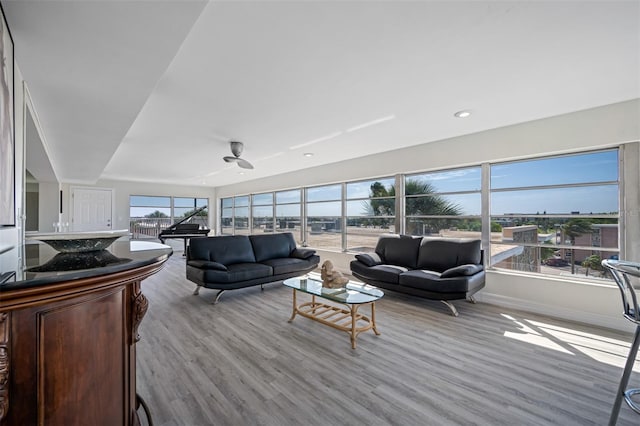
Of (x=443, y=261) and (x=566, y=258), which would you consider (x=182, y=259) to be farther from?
(x=566, y=258)

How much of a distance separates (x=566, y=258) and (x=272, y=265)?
4081 mm

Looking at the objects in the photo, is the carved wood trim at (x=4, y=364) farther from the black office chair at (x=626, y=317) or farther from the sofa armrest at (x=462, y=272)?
the sofa armrest at (x=462, y=272)

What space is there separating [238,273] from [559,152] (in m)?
4.58

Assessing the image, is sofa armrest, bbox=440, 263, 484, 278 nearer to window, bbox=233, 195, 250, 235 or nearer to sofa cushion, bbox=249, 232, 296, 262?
sofa cushion, bbox=249, 232, 296, 262

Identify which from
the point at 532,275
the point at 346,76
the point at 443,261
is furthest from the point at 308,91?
the point at 532,275

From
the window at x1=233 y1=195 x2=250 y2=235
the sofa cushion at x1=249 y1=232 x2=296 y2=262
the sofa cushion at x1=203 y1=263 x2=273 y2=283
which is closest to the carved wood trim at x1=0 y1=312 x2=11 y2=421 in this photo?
the sofa cushion at x1=203 y1=263 x2=273 y2=283

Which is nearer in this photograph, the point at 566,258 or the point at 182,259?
the point at 566,258

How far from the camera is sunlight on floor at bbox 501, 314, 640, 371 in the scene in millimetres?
2461

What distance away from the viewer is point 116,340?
3.68ft

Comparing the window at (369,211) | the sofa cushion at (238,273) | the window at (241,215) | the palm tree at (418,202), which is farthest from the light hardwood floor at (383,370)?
the window at (241,215)

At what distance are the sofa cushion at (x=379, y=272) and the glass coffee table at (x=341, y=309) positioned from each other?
66 cm

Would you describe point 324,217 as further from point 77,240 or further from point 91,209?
point 91,209

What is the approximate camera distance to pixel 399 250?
454 cm

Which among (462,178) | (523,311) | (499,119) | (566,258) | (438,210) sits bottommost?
(523,311)
